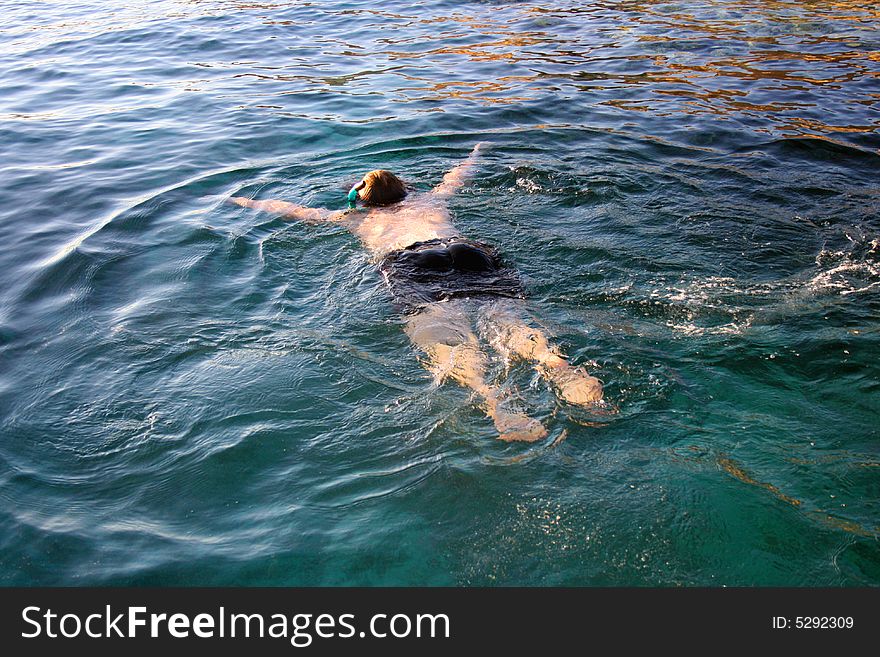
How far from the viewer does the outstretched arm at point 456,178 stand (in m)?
7.65

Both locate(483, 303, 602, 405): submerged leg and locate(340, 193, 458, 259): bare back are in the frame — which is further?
locate(340, 193, 458, 259): bare back

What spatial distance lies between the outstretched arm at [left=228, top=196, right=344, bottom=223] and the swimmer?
0.01 m

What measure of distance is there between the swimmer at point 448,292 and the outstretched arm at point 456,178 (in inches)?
6.7

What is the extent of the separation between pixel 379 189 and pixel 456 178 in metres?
1.22

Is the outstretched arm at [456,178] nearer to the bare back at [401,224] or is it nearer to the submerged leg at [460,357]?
the bare back at [401,224]

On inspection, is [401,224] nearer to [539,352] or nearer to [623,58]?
[539,352]

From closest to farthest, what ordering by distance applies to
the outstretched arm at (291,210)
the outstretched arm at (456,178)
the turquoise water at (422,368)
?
the turquoise water at (422,368) → the outstretched arm at (291,210) → the outstretched arm at (456,178)

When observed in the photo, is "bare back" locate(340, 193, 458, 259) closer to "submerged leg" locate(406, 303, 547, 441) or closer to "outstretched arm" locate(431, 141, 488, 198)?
"outstretched arm" locate(431, 141, 488, 198)

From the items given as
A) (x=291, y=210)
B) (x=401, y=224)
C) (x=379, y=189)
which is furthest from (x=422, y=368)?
(x=291, y=210)

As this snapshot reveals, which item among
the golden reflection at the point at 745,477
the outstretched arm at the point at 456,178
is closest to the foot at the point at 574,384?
the golden reflection at the point at 745,477

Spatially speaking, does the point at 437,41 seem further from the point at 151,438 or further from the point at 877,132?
the point at 151,438

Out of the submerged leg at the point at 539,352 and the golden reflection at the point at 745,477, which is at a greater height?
the submerged leg at the point at 539,352

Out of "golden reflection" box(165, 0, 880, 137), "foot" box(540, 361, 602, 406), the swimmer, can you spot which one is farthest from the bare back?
"golden reflection" box(165, 0, 880, 137)

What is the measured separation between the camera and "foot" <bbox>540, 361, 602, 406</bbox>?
439cm
